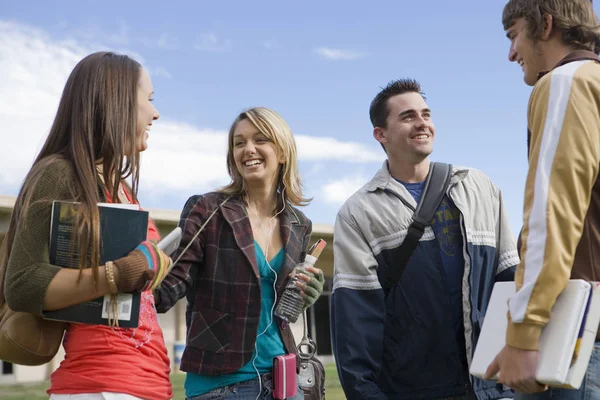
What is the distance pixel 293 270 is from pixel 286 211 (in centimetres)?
47

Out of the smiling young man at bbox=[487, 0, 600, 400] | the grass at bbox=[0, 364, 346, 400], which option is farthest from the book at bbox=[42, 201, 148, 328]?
the grass at bbox=[0, 364, 346, 400]

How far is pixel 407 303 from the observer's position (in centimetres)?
403

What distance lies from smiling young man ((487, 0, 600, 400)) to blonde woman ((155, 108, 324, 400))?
1.43 metres

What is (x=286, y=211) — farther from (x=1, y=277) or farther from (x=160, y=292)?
(x=1, y=277)

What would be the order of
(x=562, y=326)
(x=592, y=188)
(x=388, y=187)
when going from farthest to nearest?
(x=388, y=187)
(x=592, y=188)
(x=562, y=326)

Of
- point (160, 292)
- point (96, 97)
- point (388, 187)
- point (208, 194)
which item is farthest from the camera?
point (388, 187)

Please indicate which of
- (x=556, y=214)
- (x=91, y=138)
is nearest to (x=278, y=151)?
(x=91, y=138)

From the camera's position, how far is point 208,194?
13.2ft

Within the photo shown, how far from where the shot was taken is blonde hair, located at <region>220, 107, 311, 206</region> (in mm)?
4078

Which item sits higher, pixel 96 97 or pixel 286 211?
pixel 96 97

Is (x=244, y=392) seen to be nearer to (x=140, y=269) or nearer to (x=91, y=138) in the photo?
(x=140, y=269)

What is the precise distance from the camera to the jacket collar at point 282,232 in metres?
3.77

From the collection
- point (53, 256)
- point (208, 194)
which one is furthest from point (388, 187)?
point (53, 256)

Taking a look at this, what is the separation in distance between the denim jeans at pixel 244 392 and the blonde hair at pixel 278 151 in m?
1.07
